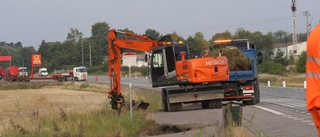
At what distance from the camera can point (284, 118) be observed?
57.2 feet

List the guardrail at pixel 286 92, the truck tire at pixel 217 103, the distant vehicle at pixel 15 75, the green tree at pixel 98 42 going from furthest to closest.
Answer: the green tree at pixel 98 42, the distant vehicle at pixel 15 75, the guardrail at pixel 286 92, the truck tire at pixel 217 103

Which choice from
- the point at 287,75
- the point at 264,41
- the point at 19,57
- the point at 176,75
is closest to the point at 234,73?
the point at 176,75

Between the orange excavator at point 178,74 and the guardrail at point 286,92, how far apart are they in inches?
346

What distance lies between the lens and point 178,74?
22891 mm

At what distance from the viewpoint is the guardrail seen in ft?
99.5

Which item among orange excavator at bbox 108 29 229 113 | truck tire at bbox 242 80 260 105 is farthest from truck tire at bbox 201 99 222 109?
truck tire at bbox 242 80 260 105

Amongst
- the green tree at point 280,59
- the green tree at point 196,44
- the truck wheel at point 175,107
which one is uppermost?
the green tree at point 196,44

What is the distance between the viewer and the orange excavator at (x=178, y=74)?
73.3ft

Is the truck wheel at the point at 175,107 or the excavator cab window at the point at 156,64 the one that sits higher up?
the excavator cab window at the point at 156,64

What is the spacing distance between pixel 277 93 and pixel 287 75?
4188 cm

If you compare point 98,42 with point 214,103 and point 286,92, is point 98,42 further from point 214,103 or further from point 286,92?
point 214,103

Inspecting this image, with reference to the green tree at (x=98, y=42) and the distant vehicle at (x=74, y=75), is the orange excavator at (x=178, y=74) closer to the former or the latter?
the distant vehicle at (x=74, y=75)

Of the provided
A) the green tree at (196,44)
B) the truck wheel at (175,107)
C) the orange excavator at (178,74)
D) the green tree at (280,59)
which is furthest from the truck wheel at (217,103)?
the green tree at (280,59)

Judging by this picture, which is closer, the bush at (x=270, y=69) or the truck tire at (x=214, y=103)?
the truck tire at (x=214, y=103)
